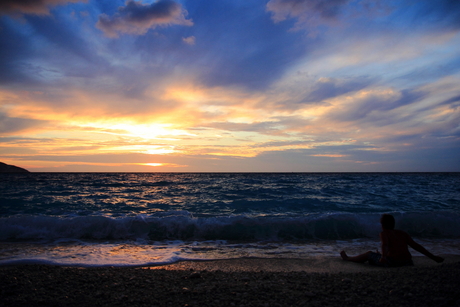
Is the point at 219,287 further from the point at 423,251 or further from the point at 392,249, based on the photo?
the point at 423,251

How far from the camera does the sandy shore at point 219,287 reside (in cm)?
332

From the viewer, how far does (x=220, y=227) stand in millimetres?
9188

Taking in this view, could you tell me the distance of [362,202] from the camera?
15.7m

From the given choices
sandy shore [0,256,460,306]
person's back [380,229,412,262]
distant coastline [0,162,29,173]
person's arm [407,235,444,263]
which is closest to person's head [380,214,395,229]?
person's back [380,229,412,262]

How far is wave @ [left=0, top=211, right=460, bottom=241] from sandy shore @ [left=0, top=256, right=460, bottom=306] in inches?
150

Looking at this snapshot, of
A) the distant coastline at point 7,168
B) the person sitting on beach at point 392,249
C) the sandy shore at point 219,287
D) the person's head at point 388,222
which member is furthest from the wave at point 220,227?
the distant coastline at point 7,168

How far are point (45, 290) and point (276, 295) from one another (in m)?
3.46

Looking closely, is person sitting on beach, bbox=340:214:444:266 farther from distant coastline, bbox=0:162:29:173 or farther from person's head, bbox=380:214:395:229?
distant coastline, bbox=0:162:29:173

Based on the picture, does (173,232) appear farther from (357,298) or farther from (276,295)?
(357,298)

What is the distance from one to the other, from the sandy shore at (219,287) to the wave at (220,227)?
150 inches

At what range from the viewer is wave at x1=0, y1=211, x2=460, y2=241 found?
28.3ft

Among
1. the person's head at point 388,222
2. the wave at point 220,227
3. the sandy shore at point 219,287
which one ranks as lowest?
the wave at point 220,227

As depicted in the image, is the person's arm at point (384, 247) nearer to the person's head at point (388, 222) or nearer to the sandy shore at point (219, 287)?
the person's head at point (388, 222)

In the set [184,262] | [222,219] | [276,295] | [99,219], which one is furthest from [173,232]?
[276,295]
